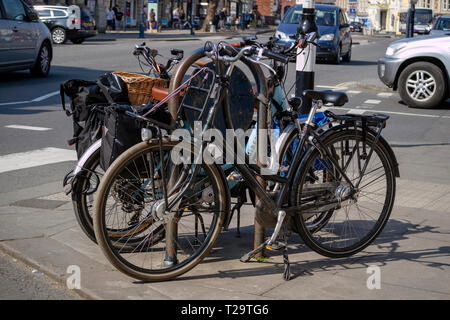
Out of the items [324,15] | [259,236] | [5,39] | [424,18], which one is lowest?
[259,236]

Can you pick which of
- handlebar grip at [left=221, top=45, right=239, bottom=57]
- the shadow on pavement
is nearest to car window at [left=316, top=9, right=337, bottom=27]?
the shadow on pavement

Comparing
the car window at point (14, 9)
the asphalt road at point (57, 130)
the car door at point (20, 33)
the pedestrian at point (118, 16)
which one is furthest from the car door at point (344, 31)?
the pedestrian at point (118, 16)

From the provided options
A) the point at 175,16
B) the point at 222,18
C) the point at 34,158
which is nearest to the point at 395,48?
the point at 34,158

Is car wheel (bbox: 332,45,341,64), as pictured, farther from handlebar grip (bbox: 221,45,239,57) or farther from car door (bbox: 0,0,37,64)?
handlebar grip (bbox: 221,45,239,57)

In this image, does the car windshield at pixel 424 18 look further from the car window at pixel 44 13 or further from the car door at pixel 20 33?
the car door at pixel 20 33

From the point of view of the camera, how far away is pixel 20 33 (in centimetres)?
1570

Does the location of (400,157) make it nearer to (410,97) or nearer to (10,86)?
(410,97)

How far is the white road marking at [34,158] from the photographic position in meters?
7.59

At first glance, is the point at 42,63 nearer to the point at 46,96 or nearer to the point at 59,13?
the point at 46,96

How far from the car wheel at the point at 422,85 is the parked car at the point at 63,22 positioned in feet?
66.4

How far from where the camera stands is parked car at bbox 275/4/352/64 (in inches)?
907

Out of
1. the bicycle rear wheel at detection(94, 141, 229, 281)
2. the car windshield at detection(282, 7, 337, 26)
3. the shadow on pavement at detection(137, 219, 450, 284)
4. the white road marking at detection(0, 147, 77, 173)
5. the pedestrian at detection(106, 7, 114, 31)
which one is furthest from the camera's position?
the pedestrian at detection(106, 7, 114, 31)

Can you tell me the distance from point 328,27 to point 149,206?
20306mm

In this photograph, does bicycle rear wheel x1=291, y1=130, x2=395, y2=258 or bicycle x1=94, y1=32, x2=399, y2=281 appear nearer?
bicycle x1=94, y1=32, x2=399, y2=281
